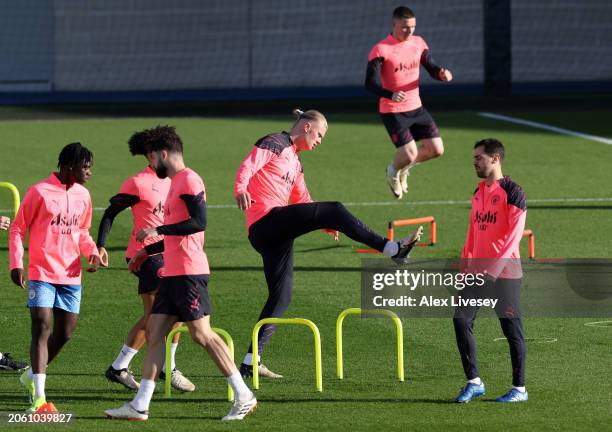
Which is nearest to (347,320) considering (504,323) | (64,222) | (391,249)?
(391,249)

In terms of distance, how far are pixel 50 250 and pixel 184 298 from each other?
1.09 meters

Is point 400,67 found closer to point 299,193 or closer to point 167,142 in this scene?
point 299,193

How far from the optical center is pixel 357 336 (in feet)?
46.1

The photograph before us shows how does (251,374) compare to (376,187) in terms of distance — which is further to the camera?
(376,187)

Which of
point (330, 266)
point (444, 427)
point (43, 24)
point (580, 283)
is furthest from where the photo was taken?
point (43, 24)

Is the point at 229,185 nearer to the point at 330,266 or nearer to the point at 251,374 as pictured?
the point at 330,266

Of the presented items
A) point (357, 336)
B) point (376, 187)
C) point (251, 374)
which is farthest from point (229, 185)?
point (251, 374)

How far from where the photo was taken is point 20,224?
10.4 meters

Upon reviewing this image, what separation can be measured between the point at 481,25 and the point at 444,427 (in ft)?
119

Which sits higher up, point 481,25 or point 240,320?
point 481,25

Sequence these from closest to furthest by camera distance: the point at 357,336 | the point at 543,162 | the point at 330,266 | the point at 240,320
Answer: the point at 357,336 < the point at 240,320 < the point at 330,266 < the point at 543,162

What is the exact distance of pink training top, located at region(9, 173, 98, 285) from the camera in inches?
407

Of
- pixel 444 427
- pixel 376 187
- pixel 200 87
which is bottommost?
pixel 444 427

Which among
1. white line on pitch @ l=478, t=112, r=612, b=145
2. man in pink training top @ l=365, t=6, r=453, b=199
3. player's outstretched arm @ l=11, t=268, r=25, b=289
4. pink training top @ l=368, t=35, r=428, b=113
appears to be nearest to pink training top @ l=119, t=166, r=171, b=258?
player's outstretched arm @ l=11, t=268, r=25, b=289
